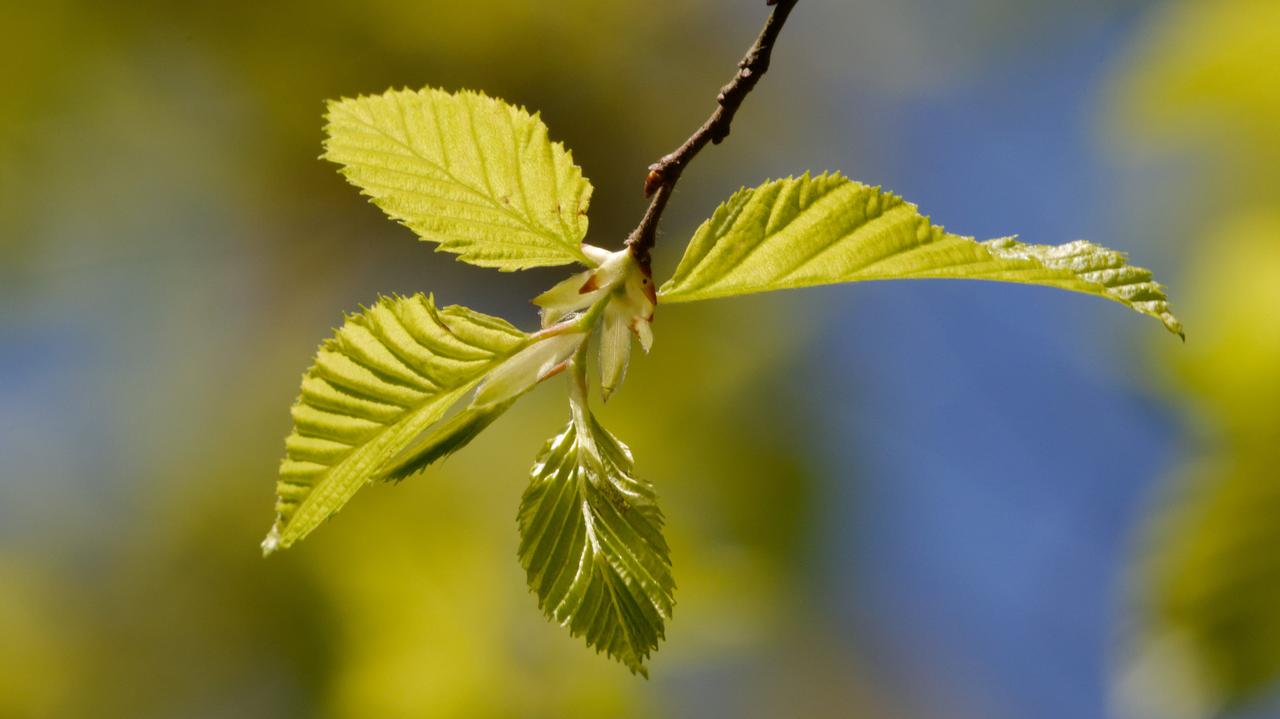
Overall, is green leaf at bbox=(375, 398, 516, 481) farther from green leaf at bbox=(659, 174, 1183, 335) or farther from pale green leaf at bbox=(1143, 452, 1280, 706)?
pale green leaf at bbox=(1143, 452, 1280, 706)

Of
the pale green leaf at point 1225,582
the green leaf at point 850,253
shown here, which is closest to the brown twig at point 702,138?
the green leaf at point 850,253

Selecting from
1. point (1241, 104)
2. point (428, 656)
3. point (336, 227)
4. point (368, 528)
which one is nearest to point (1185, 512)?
point (1241, 104)

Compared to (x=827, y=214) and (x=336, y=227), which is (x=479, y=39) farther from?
(x=827, y=214)

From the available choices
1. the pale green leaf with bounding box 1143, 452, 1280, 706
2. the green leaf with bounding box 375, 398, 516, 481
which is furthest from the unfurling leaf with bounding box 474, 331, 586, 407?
the pale green leaf with bounding box 1143, 452, 1280, 706

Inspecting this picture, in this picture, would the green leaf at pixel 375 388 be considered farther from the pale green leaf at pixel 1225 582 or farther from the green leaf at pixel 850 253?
the pale green leaf at pixel 1225 582

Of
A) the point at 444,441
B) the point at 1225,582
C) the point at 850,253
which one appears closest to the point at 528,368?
the point at 444,441

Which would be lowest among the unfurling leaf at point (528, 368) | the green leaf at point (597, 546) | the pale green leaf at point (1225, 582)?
the green leaf at point (597, 546)
